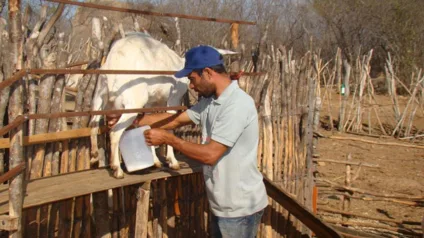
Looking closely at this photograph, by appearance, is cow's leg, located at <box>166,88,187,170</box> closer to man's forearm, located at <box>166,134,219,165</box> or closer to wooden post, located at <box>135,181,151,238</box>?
wooden post, located at <box>135,181,151,238</box>

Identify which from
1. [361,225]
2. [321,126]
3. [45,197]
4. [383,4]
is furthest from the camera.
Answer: [383,4]

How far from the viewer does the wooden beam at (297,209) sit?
489 centimetres

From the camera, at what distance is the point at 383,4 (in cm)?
2344

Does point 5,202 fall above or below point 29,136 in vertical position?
below

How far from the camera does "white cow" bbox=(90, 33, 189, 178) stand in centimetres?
414

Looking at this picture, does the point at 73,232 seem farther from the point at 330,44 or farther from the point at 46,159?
the point at 330,44

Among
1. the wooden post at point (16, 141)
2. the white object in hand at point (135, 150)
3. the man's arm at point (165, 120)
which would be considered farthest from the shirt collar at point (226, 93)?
the wooden post at point (16, 141)

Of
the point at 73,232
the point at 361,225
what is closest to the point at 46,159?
the point at 73,232

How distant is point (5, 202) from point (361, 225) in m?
4.60

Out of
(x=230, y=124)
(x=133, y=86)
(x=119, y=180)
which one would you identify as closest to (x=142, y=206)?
(x=119, y=180)

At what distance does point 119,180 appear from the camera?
388cm

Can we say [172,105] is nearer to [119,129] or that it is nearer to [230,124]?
[119,129]

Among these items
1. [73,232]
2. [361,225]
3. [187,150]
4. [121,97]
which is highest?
[121,97]

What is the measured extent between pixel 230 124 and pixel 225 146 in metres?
0.15
